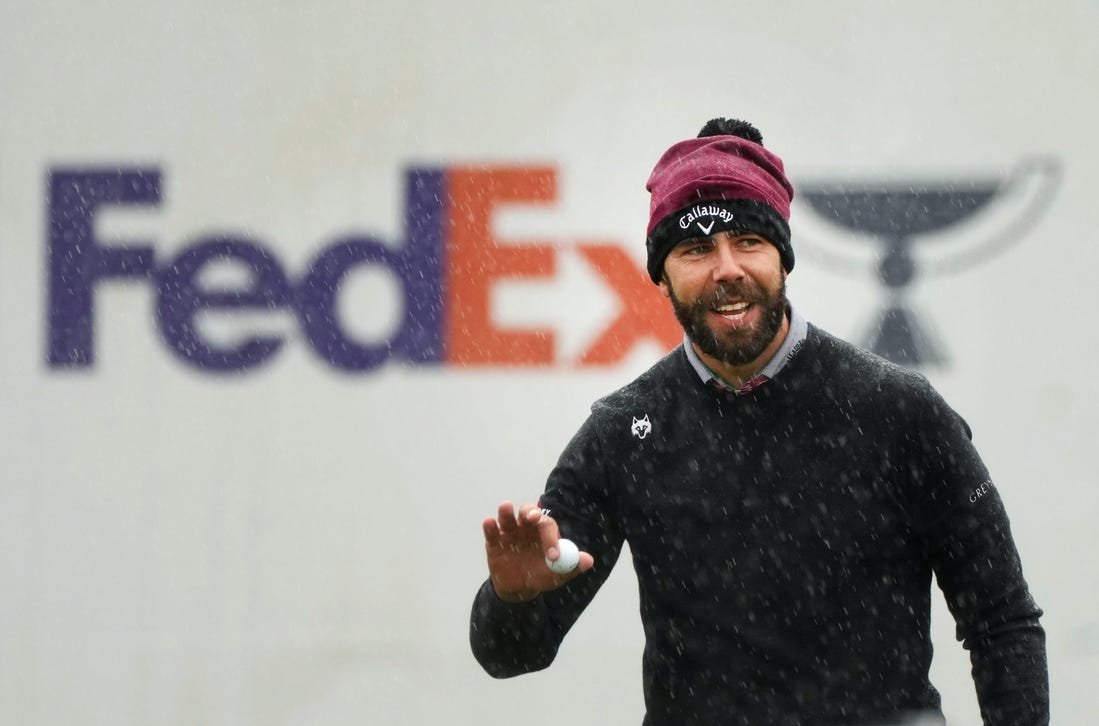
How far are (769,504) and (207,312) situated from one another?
247cm

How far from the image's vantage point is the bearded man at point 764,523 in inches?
84.7

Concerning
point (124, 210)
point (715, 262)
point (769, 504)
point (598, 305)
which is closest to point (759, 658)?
point (769, 504)

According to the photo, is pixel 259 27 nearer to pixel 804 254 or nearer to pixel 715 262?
pixel 804 254

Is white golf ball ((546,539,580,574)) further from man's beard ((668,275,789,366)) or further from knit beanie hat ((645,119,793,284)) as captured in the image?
knit beanie hat ((645,119,793,284))

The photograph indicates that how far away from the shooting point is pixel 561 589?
2.41m

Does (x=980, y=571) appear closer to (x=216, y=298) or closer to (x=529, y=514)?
(x=529, y=514)

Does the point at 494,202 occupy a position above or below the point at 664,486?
above

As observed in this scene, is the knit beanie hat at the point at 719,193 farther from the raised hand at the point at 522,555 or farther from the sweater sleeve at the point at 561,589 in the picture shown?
the raised hand at the point at 522,555

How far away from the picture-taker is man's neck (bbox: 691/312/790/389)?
2334mm

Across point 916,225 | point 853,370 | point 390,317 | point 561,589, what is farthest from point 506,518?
point 916,225

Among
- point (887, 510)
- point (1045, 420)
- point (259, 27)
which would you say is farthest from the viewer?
point (259, 27)

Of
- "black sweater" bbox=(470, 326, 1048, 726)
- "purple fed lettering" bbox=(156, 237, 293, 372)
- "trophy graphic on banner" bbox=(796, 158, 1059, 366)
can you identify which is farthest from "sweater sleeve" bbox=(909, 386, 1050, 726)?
"purple fed lettering" bbox=(156, 237, 293, 372)

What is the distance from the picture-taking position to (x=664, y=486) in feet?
7.68

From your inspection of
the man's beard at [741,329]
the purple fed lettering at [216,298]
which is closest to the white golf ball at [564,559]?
the man's beard at [741,329]
